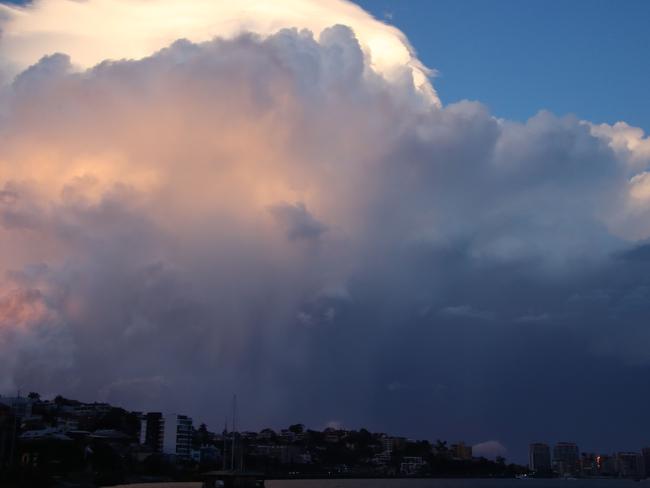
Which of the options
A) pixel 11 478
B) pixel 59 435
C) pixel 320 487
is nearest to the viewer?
pixel 11 478

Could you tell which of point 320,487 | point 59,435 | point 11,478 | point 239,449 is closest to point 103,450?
point 59,435

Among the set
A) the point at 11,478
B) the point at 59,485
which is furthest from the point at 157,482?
the point at 11,478

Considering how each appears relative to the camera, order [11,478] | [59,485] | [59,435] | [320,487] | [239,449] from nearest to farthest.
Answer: [11,478] < [59,485] < [239,449] < [59,435] < [320,487]

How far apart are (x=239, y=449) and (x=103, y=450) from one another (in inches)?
1672

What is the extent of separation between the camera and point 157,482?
198500mm

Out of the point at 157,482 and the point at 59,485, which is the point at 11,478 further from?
the point at 157,482

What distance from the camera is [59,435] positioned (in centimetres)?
17112

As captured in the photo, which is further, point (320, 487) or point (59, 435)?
point (320, 487)

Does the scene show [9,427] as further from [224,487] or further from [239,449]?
[224,487]

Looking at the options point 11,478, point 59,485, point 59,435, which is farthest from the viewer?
point 59,435

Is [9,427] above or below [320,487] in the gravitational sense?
above

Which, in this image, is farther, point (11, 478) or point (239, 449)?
point (239, 449)

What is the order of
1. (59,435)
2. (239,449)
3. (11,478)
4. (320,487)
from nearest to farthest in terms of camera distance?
(11,478) → (239,449) → (59,435) → (320,487)

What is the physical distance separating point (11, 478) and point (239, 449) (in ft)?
173
